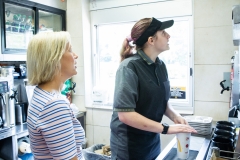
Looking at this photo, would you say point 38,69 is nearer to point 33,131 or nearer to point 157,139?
point 33,131

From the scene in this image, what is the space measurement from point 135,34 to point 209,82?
1147 millimetres

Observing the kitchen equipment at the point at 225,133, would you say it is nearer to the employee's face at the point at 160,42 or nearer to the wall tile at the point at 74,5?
the employee's face at the point at 160,42

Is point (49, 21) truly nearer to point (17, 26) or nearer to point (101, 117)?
point (17, 26)

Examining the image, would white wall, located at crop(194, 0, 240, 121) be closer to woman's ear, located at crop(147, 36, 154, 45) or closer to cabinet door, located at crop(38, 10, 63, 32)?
woman's ear, located at crop(147, 36, 154, 45)

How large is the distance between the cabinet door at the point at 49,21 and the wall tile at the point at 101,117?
1118 mm

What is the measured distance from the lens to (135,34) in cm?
142

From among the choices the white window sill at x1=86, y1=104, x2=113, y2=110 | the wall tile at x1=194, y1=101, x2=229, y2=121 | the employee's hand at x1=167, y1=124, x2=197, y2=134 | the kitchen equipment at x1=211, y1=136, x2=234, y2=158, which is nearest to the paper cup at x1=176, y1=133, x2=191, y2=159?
the employee's hand at x1=167, y1=124, x2=197, y2=134

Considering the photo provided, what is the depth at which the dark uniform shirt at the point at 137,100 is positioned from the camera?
1.25 m

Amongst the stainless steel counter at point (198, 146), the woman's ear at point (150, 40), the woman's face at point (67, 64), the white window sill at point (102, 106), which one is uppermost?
the woman's ear at point (150, 40)

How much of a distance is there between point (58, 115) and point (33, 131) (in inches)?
4.9

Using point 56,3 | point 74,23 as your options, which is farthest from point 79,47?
point 56,3

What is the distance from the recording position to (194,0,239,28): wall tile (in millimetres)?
2104

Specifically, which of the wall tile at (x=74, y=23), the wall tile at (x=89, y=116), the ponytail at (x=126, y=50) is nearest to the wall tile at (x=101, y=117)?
the wall tile at (x=89, y=116)

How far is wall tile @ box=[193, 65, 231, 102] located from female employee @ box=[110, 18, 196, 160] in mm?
897
